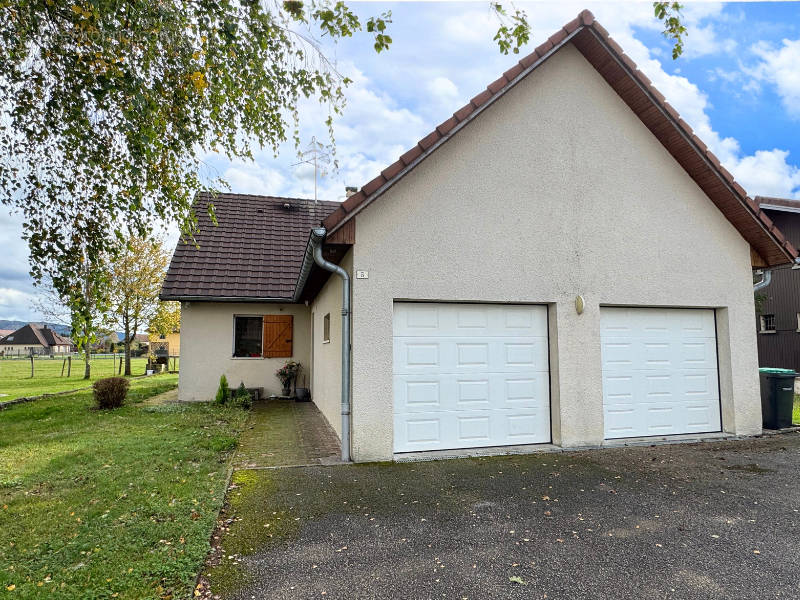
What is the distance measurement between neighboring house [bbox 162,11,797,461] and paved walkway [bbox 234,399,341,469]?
0.59 metres

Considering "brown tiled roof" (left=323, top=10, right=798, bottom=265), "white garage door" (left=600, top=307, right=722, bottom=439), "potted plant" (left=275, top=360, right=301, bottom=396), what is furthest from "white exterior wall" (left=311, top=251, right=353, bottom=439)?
"white garage door" (left=600, top=307, right=722, bottom=439)

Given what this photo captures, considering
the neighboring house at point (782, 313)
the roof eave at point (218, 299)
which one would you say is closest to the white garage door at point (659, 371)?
the roof eave at point (218, 299)

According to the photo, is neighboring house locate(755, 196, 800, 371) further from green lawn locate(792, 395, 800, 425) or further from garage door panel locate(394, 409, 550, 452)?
garage door panel locate(394, 409, 550, 452)

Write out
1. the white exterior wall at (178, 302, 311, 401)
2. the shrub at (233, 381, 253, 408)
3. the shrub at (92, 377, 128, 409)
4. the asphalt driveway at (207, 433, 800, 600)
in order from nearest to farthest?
the asphalt driveway at (207, 433, 800, 600), the shrub at (92, 377, 128, 409), the shrub at (233, 381, 253, 408), the white exterior wall at (178, 302, 311, 401)

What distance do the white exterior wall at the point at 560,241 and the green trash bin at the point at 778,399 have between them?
815mm

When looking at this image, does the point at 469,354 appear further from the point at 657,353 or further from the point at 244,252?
the point at 244,252

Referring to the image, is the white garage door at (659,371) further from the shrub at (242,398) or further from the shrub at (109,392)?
the shrub at (109,392)

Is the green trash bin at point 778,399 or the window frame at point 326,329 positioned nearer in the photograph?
the green trash bin at point 778,399

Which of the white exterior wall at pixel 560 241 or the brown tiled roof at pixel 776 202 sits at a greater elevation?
the brown tiled roof at pixel 776 202

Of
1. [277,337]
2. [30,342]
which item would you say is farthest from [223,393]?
[30,342]

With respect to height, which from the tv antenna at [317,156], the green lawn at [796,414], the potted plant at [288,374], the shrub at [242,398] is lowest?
the green lawn at [796,414]

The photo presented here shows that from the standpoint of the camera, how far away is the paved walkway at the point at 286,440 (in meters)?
6.22

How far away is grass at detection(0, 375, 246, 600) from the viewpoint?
124 inches

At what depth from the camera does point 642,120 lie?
7.41 metres
